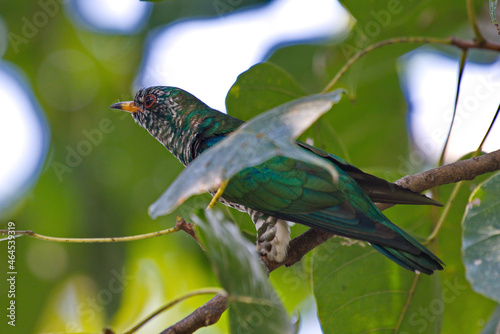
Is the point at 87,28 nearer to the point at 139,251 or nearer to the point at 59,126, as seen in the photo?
the point at 59,126

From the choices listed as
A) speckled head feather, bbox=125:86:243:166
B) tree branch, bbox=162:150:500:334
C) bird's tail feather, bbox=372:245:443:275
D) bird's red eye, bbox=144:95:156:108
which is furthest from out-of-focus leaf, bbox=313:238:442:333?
bird's red eye, bbox=144:95:156:108

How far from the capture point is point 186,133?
3.54 meters

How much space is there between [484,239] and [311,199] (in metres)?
0.87

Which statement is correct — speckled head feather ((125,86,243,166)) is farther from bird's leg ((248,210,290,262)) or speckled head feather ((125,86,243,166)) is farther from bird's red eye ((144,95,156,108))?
bird's leg ((248,210,290,262))

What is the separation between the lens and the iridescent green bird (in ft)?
7.87

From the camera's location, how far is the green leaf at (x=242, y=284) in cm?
162

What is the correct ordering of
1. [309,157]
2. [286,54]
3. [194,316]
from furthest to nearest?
[286,54] < [194,316] < [309,157]

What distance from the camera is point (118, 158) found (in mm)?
4719

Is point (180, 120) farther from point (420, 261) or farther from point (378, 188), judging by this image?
point (420, 261)

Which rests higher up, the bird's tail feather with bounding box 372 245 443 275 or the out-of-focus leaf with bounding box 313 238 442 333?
the bird's tail feather with bounding box 372 245 443 275

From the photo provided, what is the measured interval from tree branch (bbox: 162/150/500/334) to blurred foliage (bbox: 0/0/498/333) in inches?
29.2

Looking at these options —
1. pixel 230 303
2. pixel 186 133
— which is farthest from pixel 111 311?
pixel 230 303

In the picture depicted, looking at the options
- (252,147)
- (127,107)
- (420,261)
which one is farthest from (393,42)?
(127,107)

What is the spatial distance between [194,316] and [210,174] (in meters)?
0.63
